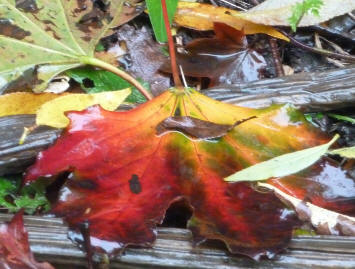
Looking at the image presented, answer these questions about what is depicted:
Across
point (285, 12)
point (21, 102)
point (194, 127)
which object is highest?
point (285, 12)

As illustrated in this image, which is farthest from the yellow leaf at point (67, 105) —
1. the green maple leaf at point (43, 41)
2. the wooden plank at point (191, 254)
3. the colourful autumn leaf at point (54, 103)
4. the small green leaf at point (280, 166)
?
the small green leaf at point (280, 166)

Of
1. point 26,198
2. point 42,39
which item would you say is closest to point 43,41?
point 42,39

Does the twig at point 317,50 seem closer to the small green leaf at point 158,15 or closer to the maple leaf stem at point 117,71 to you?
the small green leaf at point 158,15

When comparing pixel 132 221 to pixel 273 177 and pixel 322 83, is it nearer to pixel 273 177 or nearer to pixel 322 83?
pixel 273 177

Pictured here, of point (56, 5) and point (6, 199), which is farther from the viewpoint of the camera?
point (56, 5)

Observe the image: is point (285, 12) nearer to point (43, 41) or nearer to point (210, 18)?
point (210, 18)

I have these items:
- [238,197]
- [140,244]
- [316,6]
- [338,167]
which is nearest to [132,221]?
[140,244]

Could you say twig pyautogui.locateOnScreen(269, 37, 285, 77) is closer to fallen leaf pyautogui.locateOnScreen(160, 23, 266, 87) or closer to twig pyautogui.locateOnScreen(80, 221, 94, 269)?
fallen leaf pyautogui.locateOnScreen(160, 23, 266, 87)
